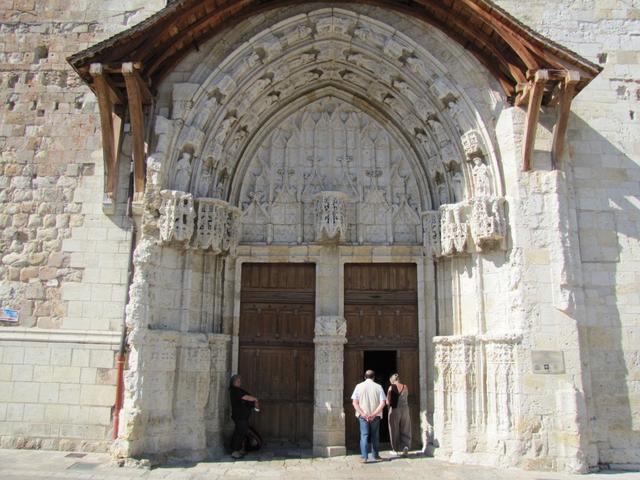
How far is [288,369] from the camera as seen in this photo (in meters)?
8.33

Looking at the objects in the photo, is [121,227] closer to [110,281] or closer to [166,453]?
[110,281]

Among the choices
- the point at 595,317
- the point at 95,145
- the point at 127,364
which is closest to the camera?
the point at 127,364

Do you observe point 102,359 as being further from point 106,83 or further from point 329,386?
point 106,83

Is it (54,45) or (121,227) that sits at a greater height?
(54,45)

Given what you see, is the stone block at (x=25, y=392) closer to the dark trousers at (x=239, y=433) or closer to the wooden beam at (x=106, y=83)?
the dark trousers at (x=239, y=433)

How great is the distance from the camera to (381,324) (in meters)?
8.46

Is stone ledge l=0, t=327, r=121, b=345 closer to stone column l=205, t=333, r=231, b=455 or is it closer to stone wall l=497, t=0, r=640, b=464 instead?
stone column l=205, t=333, r=231, b=455

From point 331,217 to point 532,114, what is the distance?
3.17 meters

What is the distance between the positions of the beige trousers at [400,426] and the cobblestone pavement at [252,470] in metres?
0.44

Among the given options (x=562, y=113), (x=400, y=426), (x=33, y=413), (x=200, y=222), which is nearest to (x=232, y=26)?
(x=200, y=222)

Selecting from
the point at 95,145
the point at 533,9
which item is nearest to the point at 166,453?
the point at 95,145

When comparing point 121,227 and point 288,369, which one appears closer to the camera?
point 121,227

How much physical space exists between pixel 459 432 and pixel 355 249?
9.93 ft

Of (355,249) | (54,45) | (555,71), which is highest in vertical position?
(54,45)
